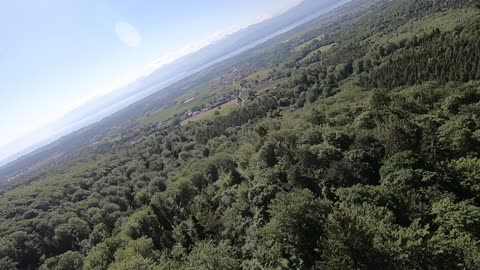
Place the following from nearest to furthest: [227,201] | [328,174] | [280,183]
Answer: [328,174], [280,183], [227,201]

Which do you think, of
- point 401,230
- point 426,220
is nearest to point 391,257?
point 401,230

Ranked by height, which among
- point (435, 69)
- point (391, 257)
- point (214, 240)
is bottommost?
point (435, 69)

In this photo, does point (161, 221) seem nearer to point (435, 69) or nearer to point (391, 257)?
point (391, 257)

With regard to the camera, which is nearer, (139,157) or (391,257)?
(391,257)

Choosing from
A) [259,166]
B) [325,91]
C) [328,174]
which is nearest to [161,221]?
[259,166]

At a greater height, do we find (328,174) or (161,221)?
(328,174)

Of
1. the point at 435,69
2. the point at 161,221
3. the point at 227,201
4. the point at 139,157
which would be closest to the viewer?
the point at 227,201
